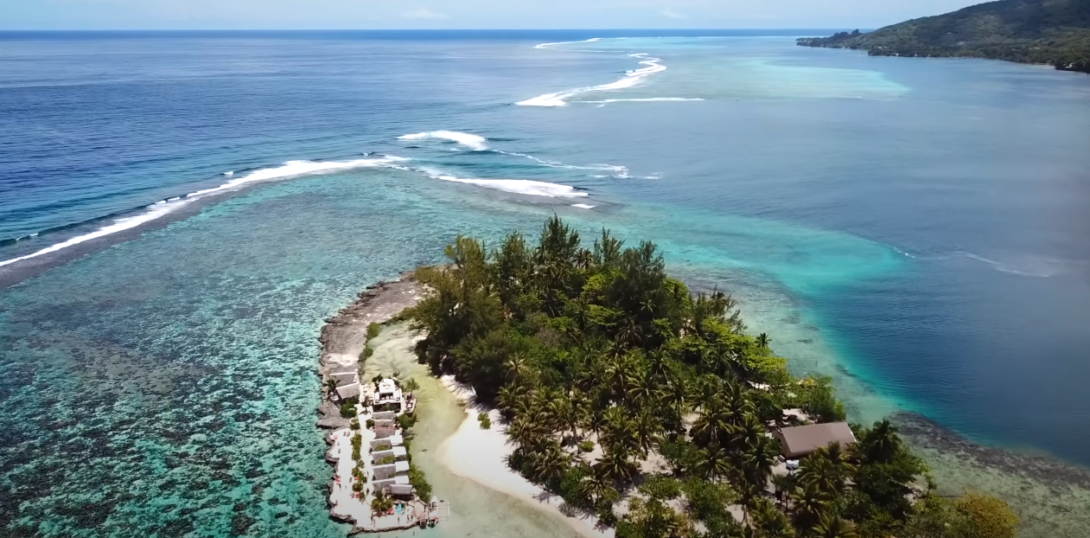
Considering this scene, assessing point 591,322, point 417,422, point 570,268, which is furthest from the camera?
point 570,268

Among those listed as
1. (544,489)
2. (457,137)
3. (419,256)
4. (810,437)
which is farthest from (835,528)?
(457,137)

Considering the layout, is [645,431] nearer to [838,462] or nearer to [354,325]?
[838,462]

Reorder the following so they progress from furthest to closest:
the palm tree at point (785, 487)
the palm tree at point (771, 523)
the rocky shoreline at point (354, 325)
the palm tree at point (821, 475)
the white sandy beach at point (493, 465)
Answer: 1. the rocky shoreline at point (354, 325)
2. the white sandy beach at point (493, 465)
3. the palm tree at point (785, 487)
4. the palm tree at point (821, 475)
5. the palm tree at point (771, 523)

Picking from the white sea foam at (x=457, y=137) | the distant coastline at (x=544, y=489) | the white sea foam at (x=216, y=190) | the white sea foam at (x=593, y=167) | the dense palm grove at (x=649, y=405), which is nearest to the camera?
the dense palm grove at (x=649, y=405)

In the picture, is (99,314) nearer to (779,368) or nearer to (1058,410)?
(779,368)

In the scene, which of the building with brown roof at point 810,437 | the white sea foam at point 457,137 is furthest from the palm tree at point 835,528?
the white sea foam at point 457,137

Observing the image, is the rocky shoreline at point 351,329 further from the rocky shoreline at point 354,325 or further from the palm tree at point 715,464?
the palm tree at point 715,464

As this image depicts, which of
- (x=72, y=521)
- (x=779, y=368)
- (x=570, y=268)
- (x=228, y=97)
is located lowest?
(x=72, y=521)

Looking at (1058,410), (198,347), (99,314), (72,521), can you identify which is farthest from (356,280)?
(1058,410)
